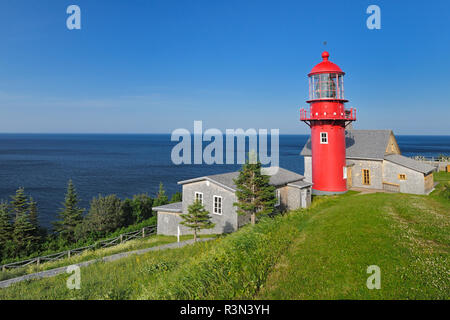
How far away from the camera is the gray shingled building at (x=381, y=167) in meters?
26.9

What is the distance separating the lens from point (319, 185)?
27797 mm

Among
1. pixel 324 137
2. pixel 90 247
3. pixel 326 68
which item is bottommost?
pixel 90 247

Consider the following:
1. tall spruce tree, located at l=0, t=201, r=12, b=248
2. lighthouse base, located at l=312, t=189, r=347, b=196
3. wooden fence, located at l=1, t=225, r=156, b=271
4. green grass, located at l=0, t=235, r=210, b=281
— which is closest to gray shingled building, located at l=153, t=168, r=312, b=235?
wooden fence, located at l=1, t=225, r=156, b=271

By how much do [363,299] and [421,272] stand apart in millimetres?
2555

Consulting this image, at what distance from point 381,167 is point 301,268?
81.2ft

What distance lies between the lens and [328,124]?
26406 millimetres

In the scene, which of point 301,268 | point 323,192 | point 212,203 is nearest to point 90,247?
point 212,203

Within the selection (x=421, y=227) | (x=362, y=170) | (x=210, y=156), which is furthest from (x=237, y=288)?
(x=210, y=156)

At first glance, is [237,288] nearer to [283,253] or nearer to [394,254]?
[283,253]

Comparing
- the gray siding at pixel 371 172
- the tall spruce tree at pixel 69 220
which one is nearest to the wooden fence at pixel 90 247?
the tall spruce tree at pixel 69 220

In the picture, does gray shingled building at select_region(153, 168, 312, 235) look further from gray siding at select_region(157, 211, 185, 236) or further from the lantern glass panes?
the lantern glass panes

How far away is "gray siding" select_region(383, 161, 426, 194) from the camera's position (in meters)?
26.4

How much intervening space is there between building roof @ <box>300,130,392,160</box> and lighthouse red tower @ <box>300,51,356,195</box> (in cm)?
398

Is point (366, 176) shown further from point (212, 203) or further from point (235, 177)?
point (212, 203)
